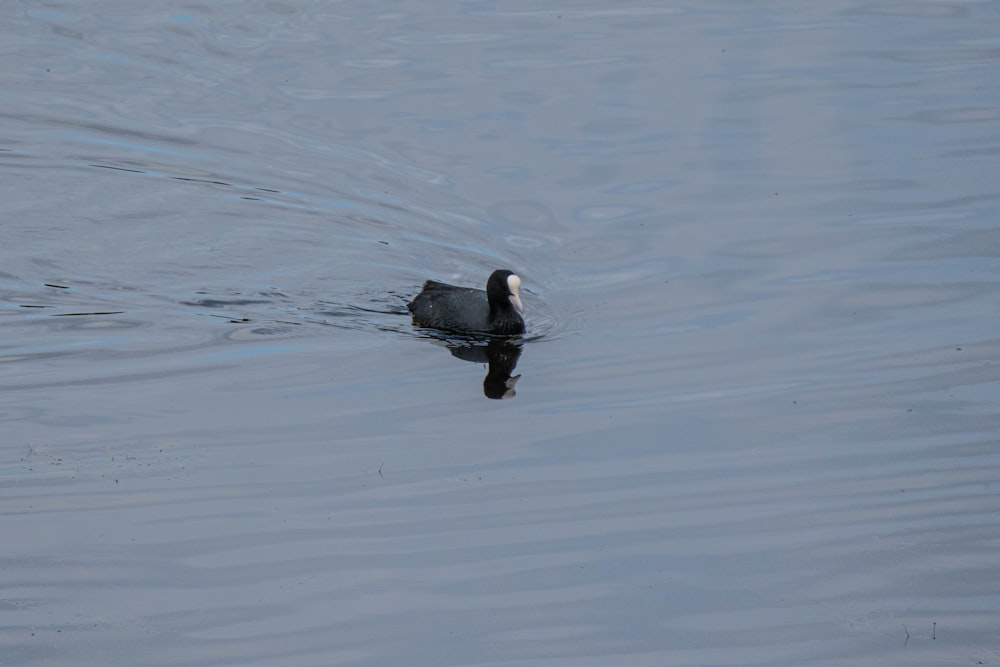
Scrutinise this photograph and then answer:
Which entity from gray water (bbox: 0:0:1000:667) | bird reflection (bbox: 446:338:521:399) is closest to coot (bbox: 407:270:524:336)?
bird reflection (bbox: 446:338:521:399)

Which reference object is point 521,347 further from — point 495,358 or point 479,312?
point 479,312

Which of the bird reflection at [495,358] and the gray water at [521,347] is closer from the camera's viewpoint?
the gray water at [521,347]

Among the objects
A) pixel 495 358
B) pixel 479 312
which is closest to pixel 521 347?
pixel 495 358

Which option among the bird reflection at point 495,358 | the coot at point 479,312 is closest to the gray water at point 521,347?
the bird reflection at point 495,358

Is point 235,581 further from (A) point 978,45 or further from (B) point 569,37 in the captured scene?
(A) point 978,45

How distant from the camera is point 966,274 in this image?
1119 centimetres

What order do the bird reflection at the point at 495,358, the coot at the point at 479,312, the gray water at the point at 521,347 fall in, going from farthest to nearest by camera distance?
the coot at the point at 479,312 < the bird reflection at the point at 495,358 < the gray water at the point at 521,347

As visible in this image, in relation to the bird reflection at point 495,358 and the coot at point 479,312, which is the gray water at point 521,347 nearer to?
the bird reflection at point 495,358

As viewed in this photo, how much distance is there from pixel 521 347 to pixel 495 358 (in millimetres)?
284

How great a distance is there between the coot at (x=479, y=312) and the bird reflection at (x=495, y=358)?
0.11 m

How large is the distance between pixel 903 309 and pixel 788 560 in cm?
409

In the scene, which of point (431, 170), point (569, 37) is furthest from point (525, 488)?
point (569, 37)

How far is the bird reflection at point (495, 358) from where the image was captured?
959cm

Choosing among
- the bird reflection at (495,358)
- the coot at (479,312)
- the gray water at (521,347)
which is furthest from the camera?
the coot at (479,312)
